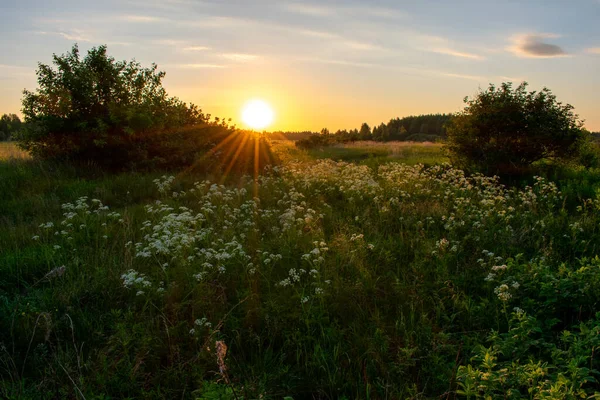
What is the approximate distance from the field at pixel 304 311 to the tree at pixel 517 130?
6552 mm

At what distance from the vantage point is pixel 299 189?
33.1 feet

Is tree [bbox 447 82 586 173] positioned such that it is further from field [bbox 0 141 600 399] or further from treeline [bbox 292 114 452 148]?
treeline [bbox 292 114 452 148]

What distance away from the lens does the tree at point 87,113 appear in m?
11.3

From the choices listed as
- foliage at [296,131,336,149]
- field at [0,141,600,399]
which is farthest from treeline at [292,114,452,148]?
field at [0,141,600,399]

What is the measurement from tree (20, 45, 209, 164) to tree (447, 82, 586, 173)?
11.0 m

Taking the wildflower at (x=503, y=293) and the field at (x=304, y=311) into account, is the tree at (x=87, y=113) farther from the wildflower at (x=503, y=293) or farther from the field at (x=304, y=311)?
the wildflower at (x=503, y=293)

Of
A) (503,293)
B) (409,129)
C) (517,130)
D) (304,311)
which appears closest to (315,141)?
(517,130)

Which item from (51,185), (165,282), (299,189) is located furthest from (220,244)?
(51,185)

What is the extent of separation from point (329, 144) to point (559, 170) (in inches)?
975

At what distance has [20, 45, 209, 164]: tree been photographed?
11.3 metres

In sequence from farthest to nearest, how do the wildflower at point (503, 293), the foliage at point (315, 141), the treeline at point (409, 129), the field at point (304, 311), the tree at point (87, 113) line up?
1. the treeline at point (409, 129)
2. the foliage at point (315, 141)
3. the tree at point (87, 113)
4. the wildflower at point (503, 293)
5. the field at point (304, 311)

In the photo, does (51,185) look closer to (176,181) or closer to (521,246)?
(176,181)

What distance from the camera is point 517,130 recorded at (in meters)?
13.4

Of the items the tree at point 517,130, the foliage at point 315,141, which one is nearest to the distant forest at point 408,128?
the foliage at point 315,141
